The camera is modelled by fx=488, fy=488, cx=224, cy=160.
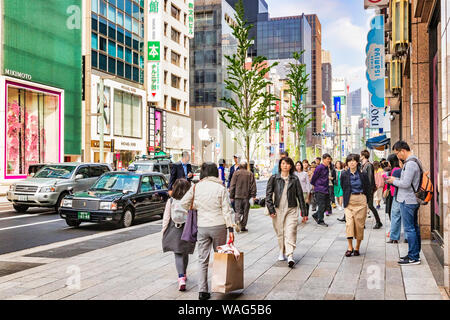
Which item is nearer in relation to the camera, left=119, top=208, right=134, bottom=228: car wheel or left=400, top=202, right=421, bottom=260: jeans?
left=400, top=202, right=421, bottom=260: jeans

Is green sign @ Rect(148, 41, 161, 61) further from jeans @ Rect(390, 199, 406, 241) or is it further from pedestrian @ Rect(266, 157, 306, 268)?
pedestrian @ Rect(266, 157, 306, 268)

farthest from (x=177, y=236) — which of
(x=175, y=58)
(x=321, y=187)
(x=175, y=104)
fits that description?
(x=175, y=58)

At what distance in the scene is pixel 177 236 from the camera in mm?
6500

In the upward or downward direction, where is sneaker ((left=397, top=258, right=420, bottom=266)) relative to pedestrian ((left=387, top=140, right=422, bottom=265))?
downward

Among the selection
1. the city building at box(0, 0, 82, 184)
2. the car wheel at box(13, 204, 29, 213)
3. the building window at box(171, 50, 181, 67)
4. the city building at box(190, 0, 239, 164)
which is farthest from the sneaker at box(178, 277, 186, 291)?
the city building at box(190, 0, 239, 164)

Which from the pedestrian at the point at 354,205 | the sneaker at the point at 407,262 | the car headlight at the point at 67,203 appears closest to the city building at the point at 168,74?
the car headlight at the point at 67,203

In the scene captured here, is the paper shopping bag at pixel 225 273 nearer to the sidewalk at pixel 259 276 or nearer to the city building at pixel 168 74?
the sidewalk at pixel 259 276

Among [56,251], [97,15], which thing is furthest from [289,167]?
[97,15]

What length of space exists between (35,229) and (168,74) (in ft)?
161

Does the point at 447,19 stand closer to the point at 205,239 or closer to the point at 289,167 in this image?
the point at 289,167

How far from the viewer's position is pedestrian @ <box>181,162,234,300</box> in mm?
6016

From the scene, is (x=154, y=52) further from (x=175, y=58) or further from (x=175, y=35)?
(x=175, y=35)

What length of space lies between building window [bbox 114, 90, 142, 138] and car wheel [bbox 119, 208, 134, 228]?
3413 centimetres
